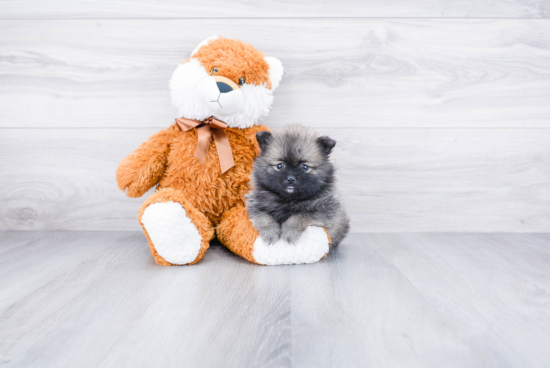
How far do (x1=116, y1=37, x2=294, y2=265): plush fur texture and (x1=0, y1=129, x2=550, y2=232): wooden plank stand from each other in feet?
0.92

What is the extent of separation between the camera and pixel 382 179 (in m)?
1.30

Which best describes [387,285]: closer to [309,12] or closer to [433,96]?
[433,96]

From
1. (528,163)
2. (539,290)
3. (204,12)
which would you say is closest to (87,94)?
(204,12)

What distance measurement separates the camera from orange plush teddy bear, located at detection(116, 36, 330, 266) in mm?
947

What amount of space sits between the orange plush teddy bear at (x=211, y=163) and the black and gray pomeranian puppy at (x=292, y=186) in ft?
0.12

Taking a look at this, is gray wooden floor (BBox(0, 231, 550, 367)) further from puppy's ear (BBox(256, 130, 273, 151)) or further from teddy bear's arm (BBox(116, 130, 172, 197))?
puppy's ear (BBox(256, 130, 273, 151))

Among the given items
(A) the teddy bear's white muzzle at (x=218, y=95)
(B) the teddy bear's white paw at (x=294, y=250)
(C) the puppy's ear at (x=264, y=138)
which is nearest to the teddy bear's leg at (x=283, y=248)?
(B) the teddy bear's white paw at (x=294, y=250)

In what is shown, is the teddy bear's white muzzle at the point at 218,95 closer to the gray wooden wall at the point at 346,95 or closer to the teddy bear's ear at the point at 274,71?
the teddy bear's ear at the point at 274,71

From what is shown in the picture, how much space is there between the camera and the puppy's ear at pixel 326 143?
3.14 ft

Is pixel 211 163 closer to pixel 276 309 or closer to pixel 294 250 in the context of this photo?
pixel 294 250

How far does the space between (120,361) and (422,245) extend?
3.06 ft

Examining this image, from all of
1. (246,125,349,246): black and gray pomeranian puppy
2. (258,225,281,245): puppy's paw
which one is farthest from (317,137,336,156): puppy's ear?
(258,225,281,245): puppy's paw

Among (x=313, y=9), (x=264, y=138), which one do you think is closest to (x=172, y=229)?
(x=264, y=138)

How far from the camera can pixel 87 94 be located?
1273mm
